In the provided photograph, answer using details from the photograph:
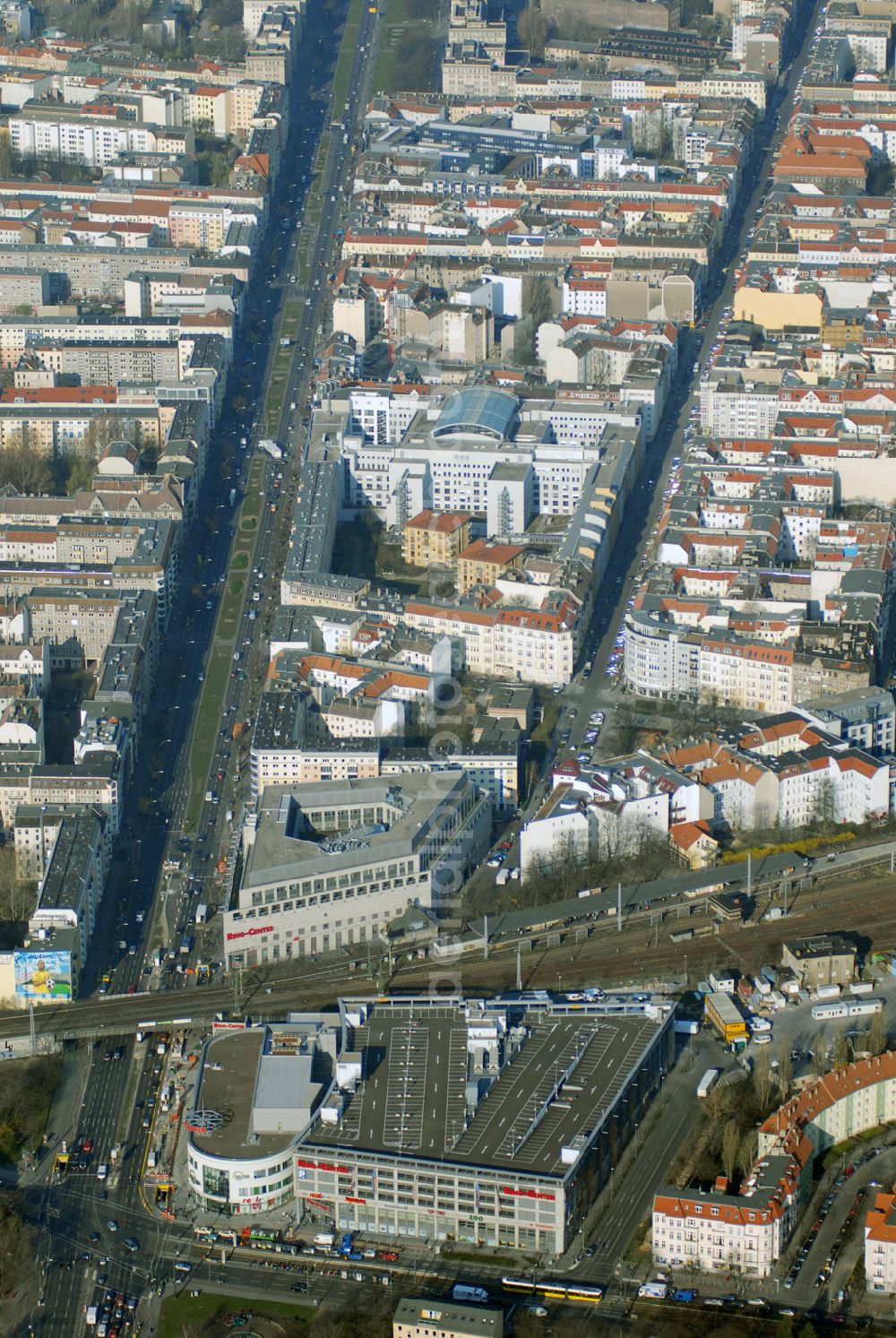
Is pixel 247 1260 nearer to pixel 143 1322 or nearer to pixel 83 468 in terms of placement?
pixel 143 1322

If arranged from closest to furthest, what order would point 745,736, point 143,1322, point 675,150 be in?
point 143,1322 < point 745,736 < point 675,150

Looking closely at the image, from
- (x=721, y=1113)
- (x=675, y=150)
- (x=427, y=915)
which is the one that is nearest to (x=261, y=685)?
(x=427, y=915)

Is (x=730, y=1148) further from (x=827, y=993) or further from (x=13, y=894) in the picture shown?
(x=13, y=894)

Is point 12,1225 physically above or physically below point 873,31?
below

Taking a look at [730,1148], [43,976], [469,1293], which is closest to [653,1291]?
[469,1293]

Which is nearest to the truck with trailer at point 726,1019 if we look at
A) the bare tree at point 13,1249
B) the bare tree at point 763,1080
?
the bare tree at point 763,1080
